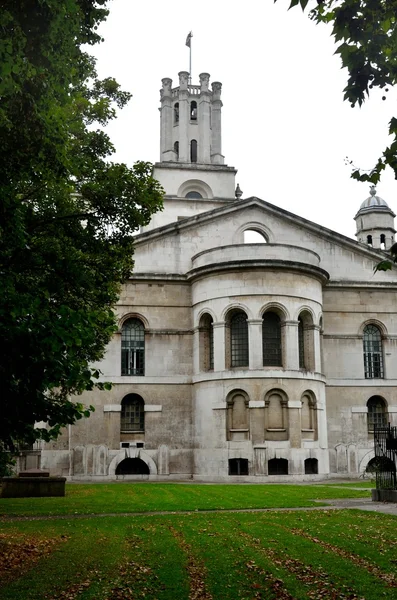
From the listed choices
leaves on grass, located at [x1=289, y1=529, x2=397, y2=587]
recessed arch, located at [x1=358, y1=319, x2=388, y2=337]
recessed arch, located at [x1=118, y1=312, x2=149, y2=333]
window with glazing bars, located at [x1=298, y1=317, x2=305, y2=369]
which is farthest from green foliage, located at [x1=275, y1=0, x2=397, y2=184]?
recessed arch, located at [x1=358, y1=319, x2=388, y2=337]

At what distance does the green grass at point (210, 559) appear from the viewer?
8.84 meters

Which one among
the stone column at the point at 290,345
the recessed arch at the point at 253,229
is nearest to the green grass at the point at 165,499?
the stone column at the point at 290,345

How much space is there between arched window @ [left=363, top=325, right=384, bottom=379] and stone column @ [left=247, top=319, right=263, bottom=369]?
7.11 metres

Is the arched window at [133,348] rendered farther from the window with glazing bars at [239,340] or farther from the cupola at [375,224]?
the cupola at [375,224]

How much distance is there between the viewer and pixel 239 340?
32.3 metres

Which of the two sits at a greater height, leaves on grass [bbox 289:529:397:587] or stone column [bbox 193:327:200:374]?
stone column [bbox 193:327:200:374]

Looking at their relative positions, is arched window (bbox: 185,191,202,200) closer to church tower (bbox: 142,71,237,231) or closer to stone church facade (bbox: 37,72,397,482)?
church tower (bbox: 142,71,237,231)

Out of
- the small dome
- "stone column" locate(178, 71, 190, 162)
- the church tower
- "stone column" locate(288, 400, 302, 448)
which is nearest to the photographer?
"stone column" locate(288, 400, 302, 448)

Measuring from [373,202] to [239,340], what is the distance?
22.7m

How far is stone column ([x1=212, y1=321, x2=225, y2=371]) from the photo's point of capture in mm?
31859

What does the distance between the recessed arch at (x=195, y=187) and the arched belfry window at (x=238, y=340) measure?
1667 centimetres

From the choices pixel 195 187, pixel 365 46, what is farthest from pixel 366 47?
pixel 195 187

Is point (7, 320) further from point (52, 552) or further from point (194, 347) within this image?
point (194, 347)

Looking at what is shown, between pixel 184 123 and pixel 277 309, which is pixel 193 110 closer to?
pixel 184 123
